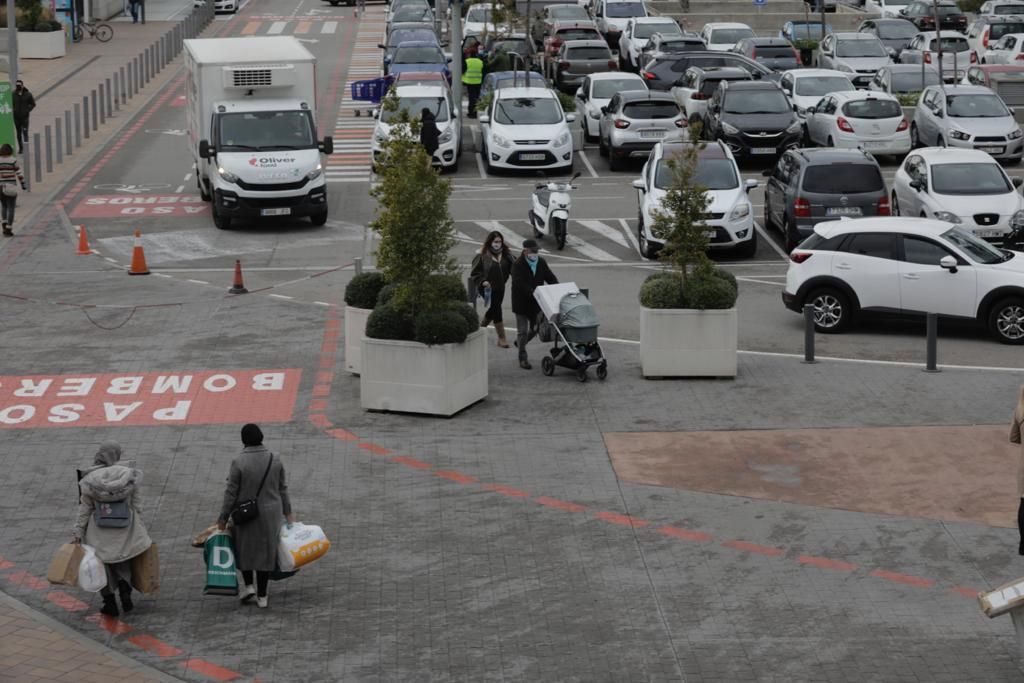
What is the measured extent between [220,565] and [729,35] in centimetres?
4479

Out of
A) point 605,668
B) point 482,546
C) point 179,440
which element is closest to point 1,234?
point 179,440

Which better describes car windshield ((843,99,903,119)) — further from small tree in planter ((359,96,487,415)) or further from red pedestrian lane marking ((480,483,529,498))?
red pedestrian lane marking ((480,483,529,498))

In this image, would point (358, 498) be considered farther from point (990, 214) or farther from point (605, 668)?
point (990, 214)

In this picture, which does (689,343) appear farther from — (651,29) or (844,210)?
(651,29)

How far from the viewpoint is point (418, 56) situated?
4994cm

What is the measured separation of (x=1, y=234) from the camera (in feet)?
99.9

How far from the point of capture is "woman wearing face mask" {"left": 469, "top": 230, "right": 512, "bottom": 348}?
20.8 metres

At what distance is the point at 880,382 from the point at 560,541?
6.62 metres

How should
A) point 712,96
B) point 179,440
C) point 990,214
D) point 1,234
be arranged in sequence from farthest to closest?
point 712,96, point 1,234, point 990,214, point 179,440

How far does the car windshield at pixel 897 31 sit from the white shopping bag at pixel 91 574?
4744 centimetres

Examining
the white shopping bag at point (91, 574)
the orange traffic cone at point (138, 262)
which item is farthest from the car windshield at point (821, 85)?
the white shopping bag at point (91, 574)

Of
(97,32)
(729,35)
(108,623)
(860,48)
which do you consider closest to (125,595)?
(108,623)

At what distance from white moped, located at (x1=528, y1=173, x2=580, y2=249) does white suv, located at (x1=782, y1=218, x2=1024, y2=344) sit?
6.63 metres

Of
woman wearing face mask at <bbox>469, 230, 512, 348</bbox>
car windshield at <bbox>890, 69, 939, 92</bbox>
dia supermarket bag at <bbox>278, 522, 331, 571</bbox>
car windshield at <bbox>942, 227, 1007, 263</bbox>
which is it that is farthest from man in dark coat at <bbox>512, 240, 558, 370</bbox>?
Answer: car windshield at <bbox>890, 69, 939, 92</bbox>
